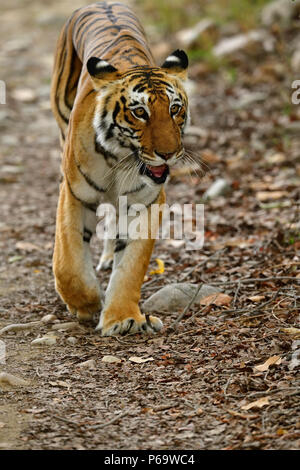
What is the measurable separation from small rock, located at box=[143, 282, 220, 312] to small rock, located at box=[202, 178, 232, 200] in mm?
2389

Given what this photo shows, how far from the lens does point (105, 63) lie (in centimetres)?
434

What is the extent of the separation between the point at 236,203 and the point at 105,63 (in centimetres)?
293

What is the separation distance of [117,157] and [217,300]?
1.07 meters

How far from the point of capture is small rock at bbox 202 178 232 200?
7.26 metres

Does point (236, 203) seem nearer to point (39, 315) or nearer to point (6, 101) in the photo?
point (39, 315)

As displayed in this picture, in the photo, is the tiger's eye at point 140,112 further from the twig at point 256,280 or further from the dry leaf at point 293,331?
the dry leaf at point 293,331

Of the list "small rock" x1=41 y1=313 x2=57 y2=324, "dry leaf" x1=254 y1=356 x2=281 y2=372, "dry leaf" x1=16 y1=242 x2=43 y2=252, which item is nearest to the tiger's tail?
"dry leaf" x1=16 y1=242 x2=43 y2=252

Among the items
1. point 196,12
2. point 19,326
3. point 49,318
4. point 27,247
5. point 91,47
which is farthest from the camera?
point 196,12

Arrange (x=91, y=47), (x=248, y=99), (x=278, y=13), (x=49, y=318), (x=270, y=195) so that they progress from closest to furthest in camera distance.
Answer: (x=49, y=318)
(x=91, y=47)
(x=270, y=195)
(x=248, y=99)
(x=278, y=13)

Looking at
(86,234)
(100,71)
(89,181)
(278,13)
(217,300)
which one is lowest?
(217,300)

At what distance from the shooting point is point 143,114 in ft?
13.7

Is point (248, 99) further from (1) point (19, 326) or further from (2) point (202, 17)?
(1) point (19, 326)

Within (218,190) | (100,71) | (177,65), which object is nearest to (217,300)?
(177,65)

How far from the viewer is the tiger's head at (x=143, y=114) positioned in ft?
13.6
